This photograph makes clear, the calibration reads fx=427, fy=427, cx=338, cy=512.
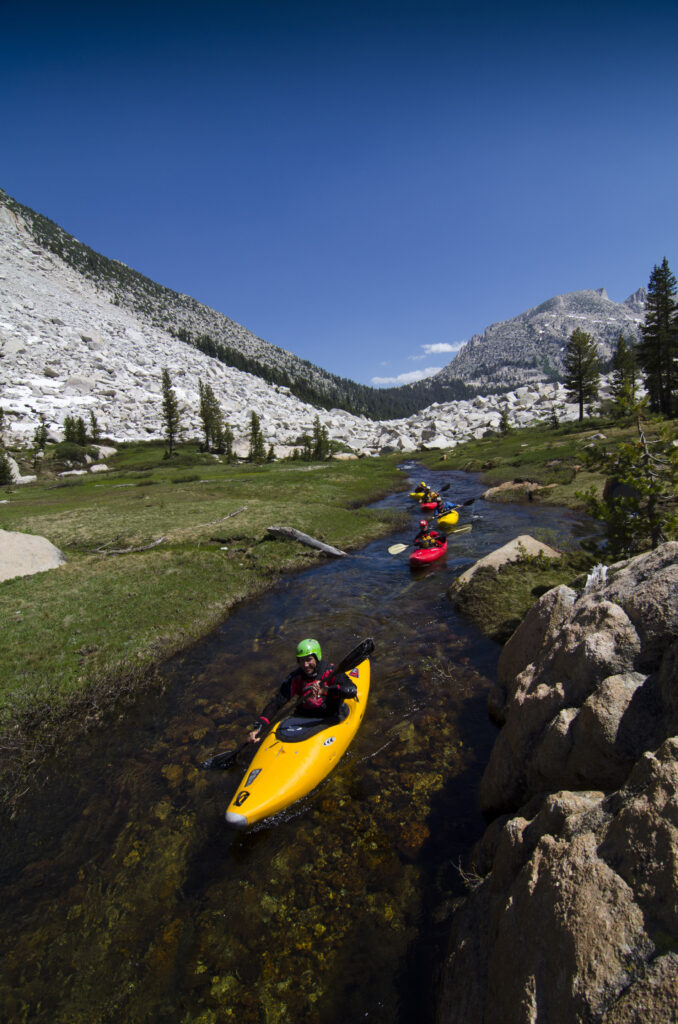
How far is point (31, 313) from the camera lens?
430 ft

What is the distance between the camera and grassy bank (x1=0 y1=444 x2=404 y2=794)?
38.2 ft

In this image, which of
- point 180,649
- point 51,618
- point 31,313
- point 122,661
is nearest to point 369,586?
point 180,649

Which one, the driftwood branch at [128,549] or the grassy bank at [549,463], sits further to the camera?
the grassy bank at [549,463]

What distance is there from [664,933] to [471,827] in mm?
4914

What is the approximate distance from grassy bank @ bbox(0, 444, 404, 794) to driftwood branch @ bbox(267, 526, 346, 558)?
550mm

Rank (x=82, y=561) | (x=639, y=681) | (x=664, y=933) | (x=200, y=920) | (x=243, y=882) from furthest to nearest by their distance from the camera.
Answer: (x=82, y=561) < (x=243, y=882) < (x=200, y=920) < (x=639, y=681) < (x=664, y=933)

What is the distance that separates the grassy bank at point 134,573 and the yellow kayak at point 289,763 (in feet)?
16.9

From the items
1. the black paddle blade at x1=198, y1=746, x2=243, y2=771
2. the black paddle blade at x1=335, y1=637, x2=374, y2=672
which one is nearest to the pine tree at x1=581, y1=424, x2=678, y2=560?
the black paddle blade at x1=335, y1=637, x2=374, y2=672

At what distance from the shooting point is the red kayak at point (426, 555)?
2103 centimetres

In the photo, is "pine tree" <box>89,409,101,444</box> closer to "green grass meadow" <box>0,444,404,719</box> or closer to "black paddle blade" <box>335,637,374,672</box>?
"green grass meadow" <box>0,444,404,719</box>

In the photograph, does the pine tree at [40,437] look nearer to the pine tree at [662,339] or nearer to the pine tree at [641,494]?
the pine tree at [641,494]

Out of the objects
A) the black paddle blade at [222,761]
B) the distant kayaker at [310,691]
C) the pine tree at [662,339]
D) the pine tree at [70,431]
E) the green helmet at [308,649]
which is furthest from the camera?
the pine tree at [70,431]

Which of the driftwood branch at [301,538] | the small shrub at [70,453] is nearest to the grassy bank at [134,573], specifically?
Result: the driftwood branch at [301,538]

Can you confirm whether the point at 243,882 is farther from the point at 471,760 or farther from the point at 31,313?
the point at 31,313
